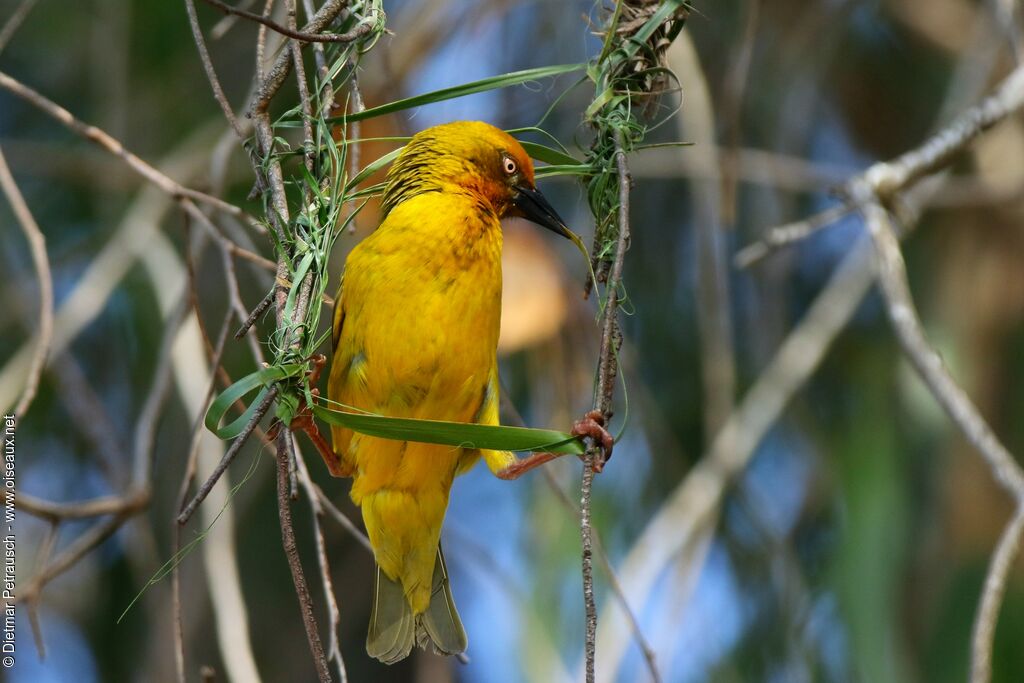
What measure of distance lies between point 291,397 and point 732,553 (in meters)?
2.65

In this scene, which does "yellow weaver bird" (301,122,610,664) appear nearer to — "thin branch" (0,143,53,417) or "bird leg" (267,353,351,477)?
"bird leg" (267,353,351,477)

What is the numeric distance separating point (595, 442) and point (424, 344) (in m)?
0.72

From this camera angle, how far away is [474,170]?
9.62 ft

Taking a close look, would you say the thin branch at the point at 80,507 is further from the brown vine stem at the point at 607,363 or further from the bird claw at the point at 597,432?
the brown vine stem at the point at 607,363

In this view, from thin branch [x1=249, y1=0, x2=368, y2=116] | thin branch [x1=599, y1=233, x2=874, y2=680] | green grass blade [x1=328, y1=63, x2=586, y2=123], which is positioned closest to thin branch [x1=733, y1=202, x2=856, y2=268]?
thin branch [x1=599, y1=233, x2=874, y2=680]

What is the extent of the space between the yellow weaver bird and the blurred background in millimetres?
646

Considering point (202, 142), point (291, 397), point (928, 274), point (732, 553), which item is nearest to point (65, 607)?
point (202, 142)

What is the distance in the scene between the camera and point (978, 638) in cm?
192

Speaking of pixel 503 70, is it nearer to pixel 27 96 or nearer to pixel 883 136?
pixel 883 136

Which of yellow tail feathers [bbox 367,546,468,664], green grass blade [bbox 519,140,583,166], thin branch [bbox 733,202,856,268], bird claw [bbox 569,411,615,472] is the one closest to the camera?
bird claw [bbox 569,411,615,472]

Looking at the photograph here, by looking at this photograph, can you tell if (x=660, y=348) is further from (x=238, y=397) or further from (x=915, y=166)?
(x=238, y=397)

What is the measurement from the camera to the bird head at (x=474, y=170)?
9.46 ft

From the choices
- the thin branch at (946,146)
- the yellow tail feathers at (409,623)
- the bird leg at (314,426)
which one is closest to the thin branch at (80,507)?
the bird leg at (314,426)

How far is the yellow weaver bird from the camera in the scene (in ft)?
8.75
